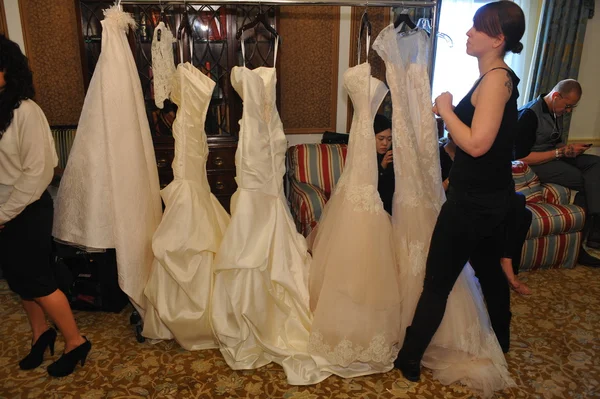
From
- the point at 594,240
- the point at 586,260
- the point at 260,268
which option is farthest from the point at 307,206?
the point at 594,240

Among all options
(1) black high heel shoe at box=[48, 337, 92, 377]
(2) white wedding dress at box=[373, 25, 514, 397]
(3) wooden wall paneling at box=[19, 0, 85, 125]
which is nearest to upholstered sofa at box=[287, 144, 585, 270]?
(2) white wedding dress at box=[373, 25, 514, 397]

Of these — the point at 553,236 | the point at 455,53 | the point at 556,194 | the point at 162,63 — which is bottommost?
the point at 553,236

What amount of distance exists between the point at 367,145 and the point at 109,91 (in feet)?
3.75

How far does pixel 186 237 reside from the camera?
1954mm

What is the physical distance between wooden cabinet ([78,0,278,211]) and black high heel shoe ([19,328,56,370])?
1.42m

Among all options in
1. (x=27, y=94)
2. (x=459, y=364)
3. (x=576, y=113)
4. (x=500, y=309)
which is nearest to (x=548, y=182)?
(x=576, y=113)

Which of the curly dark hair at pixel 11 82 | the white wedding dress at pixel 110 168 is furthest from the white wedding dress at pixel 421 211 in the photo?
the curly dark hair at pixel 11 82

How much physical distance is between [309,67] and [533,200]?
2.02m

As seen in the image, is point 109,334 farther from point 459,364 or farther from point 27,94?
point 459,364

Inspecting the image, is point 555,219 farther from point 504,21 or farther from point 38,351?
point 38,351

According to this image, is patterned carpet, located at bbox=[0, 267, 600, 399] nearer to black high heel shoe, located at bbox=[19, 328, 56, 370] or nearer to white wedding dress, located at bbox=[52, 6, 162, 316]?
black high heel shoe, located at bbox=[19, 328, 56, 370]

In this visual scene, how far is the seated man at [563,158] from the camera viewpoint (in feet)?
10.1

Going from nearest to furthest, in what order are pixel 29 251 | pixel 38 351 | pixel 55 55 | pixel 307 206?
1. pixel 29 251
2. pixel 38 351
3. pixel 307 206
4. pixel 55 55

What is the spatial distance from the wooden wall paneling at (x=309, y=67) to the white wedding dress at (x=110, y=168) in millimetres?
1653
